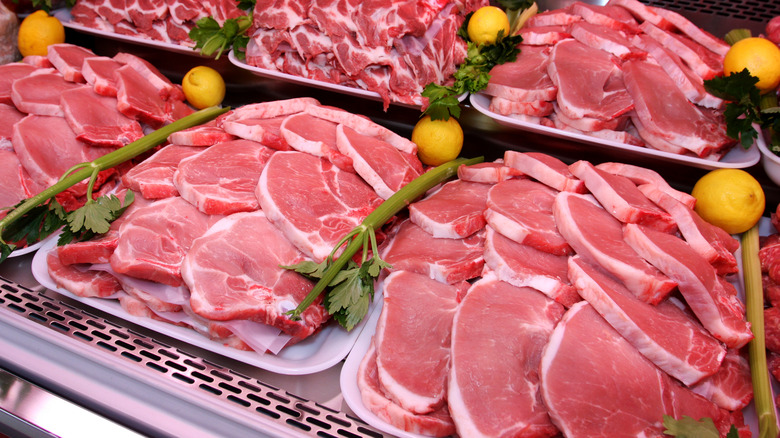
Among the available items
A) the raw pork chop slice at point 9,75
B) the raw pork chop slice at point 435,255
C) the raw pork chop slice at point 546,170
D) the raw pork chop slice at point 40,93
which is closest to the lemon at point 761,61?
the raw pork chop slice at point 546,170

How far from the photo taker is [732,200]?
2.32 meters

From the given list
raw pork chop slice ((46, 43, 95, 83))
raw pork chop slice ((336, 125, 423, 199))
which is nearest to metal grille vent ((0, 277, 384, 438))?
raw pork chop slice ((336, 125, 423, 199))

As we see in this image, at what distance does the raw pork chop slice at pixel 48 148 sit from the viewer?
8.47ft

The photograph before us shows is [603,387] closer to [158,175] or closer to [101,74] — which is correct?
[158,175]

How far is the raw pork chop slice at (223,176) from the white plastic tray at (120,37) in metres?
1.26

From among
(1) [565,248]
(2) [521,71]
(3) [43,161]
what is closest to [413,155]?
(2) [521,71]

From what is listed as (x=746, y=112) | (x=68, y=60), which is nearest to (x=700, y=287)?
(x=746, y=112)

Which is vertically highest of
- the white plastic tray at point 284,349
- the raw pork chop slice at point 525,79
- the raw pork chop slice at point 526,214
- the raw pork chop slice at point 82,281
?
the raw pork chop slice at point 525,79

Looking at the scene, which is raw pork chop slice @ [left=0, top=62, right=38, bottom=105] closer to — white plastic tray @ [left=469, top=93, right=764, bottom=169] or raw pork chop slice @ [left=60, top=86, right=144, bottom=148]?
raw pork chop slice @ [left=60, top=86, right=144, bottom=148]

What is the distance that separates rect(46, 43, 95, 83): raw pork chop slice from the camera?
3.06 meters

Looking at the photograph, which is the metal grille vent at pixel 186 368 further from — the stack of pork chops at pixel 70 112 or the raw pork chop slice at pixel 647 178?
the raw pork chop slice at pixel 647 178

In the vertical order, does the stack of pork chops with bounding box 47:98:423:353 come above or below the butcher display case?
above

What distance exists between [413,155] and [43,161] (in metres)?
1.94

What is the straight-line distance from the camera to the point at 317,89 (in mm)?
3234
